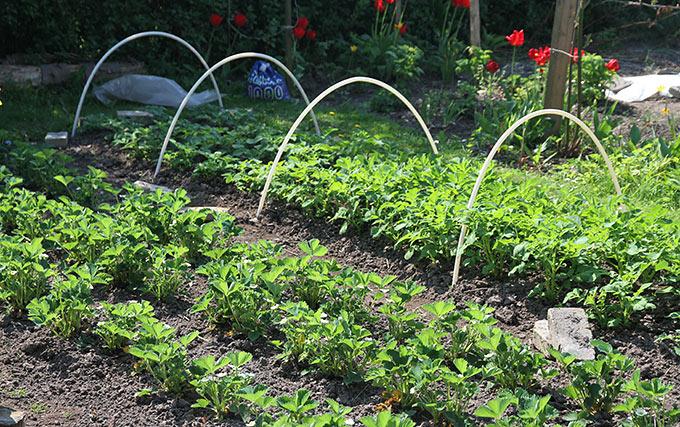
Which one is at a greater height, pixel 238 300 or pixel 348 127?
pixel 348 127

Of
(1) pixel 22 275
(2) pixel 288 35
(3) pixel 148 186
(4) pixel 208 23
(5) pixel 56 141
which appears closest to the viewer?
(1) pixel 22 275

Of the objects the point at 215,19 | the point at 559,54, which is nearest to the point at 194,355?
the point at 559,54

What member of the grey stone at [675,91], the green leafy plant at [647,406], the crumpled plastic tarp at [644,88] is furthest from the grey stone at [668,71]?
the green leafy plant at [647,406]

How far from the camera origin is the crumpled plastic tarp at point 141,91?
7324mm

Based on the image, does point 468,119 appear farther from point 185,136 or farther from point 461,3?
point 185,136

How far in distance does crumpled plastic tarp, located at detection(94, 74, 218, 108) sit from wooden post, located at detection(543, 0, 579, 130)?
3.52 metres

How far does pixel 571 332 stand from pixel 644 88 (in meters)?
4.86

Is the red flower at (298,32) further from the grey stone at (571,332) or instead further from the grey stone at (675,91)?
the grey stone at (571,332)

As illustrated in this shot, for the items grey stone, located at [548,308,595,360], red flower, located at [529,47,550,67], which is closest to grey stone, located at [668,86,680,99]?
red flower, located at [529,47,550,67]

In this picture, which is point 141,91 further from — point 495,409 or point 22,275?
point 495,409

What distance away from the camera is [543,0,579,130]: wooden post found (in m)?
5.53

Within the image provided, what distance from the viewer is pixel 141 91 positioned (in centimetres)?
735

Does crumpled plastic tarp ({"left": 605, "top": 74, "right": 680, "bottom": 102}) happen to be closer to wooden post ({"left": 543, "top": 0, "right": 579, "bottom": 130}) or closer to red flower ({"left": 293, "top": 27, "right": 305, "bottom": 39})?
wooden post ({"left": 543, "top": 0, "right": 579, "bottom": 130})

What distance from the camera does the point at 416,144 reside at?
617 cm
